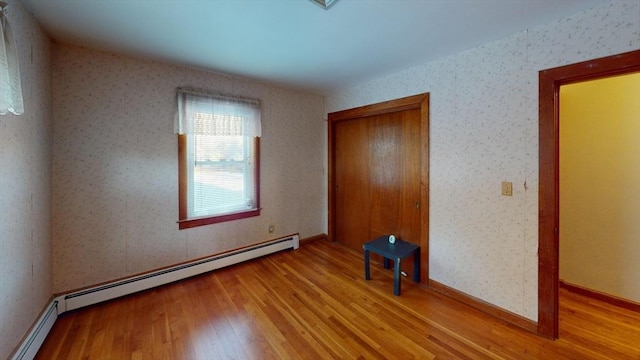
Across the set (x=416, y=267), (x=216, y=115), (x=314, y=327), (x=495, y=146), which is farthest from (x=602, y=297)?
(x=216, y=115)

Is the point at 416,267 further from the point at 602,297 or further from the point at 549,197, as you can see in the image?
the point at 602,297

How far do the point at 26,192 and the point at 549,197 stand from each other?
142 inches

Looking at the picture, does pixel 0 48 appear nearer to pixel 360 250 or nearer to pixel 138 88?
pixel 138 88

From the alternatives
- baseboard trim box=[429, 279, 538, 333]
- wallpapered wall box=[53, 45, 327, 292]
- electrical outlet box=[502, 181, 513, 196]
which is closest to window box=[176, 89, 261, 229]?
wallpapered wall box=[53, 45, 327, 292]

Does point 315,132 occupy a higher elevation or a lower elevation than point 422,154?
higher

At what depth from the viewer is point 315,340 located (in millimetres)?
1781

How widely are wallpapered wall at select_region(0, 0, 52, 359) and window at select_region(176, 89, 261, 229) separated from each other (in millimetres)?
956

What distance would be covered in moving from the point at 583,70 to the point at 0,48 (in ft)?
10.7

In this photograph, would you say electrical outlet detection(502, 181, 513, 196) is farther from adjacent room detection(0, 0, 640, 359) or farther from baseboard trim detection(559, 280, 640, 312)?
baseboard trim detection(559, 280, 640, 312)

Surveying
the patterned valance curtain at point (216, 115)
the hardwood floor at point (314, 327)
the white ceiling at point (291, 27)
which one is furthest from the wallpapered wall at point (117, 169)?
the hardwood floor at point (314, 327)

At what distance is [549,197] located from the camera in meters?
1.75

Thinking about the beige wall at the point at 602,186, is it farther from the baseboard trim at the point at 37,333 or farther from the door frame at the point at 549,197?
the baseboard trim at the point at 37,333

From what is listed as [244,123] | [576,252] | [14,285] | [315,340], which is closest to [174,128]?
[244,123]

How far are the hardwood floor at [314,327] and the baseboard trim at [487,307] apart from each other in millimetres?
62
